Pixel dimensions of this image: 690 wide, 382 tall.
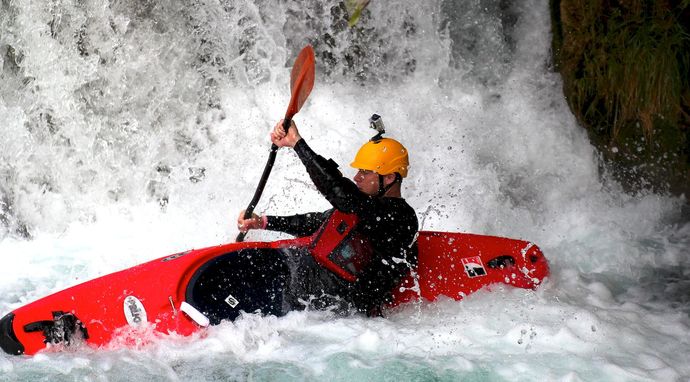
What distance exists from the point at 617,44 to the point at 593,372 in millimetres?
2753

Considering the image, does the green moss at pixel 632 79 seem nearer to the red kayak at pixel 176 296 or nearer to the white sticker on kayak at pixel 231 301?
the red kayak at pixel 176 296

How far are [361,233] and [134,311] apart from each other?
3.67ft

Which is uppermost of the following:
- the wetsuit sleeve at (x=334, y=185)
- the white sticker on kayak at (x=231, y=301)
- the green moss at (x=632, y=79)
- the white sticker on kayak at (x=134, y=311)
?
the green moss at (x=632, y=79)

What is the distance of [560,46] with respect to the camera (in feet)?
20.1

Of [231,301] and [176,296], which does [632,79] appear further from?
[176,296]

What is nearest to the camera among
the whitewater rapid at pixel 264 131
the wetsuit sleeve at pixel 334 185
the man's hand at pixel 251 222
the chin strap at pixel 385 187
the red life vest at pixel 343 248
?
the wetsuit sleeve at pixel 334 185

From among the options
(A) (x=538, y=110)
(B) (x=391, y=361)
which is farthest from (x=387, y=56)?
(B) (x=391, y=361)

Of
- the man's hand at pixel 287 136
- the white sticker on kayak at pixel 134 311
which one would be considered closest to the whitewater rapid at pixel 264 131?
the white sticker on kayak at pixel 134 311

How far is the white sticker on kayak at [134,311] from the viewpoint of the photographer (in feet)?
12.2

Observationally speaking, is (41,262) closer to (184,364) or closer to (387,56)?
(184,364)

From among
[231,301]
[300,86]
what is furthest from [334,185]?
[231,301]

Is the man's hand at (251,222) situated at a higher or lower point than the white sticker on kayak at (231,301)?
higher

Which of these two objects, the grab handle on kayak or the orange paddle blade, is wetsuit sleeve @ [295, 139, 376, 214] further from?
the grab handle on kayak

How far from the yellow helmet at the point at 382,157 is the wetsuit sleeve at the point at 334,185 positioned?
227mm
